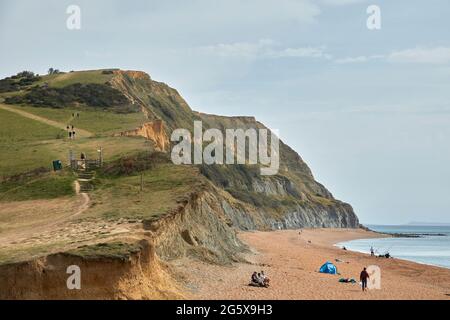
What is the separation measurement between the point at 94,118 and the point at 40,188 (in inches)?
1503

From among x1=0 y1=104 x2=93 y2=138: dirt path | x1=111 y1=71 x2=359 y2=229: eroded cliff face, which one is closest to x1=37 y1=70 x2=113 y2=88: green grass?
x1=111 y1=71 x2=359 y2=229: eroded cliff face

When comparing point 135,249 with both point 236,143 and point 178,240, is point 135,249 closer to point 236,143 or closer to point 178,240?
point 178,240

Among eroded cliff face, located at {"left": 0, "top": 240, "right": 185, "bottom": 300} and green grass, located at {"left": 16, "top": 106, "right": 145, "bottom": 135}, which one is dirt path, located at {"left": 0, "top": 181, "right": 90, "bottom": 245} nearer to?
eroded cliff face, located at {"left": 0, "top": 240, "right": 185, "bottom": 300}

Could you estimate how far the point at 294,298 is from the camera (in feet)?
92.6

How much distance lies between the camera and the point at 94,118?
78.5m

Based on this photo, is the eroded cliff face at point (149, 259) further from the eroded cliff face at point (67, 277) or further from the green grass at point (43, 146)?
the green grass at point (43, 146)

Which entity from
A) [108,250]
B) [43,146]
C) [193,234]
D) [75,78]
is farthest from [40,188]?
[75,78]

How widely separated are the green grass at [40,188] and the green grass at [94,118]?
2299 centimetres

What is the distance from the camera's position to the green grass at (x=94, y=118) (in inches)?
2781

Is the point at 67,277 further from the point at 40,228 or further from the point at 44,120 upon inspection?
the point at 44,120

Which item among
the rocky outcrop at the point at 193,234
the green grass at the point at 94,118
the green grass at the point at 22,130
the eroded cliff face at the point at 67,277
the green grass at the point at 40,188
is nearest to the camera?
the eroded cliff face at the point at 67,277

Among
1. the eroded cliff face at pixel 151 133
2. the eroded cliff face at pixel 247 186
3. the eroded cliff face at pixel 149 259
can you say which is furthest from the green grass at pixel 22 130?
the eroded cliff face at pixel 247 186
